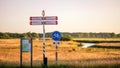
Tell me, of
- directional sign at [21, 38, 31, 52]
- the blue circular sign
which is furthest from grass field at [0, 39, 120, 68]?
the blue circular sign

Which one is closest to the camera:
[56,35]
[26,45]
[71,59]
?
[26,45]

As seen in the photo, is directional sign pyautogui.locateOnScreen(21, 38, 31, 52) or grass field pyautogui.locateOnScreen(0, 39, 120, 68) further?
grass field pyautogui.locateOnScreen(0, 39, 120, 68)

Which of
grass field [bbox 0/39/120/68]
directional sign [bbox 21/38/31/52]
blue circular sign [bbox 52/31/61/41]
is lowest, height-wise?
grass field [bbox 0/39/120/68]

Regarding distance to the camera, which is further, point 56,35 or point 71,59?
point 71,59

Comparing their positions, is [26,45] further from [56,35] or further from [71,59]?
[71,59]

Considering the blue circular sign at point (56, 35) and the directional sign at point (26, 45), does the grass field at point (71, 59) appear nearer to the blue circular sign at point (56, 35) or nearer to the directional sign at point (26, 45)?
the directional sign at point (26, 45)

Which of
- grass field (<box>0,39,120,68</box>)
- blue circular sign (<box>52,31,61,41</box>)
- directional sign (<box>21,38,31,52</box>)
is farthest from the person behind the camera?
blue circular sign (<box>52,31,61,41</box>)

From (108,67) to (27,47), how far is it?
497cm

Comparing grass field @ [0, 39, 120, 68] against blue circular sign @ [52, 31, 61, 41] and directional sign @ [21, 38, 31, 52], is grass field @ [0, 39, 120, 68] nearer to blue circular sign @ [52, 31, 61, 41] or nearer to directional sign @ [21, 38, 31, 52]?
directional sign @ [21, 38, 31, 52]

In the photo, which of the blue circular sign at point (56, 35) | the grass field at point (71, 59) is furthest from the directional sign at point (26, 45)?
the blue circular sign at point (56, 35)

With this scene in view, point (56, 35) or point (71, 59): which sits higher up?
point (56, 35)

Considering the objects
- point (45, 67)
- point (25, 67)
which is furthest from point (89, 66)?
point (25, 67)

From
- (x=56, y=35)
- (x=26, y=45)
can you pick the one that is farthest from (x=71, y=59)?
(x=26, y=45)

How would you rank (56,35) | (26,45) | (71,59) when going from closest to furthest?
(26,45) < (56,35) < (71,59)
